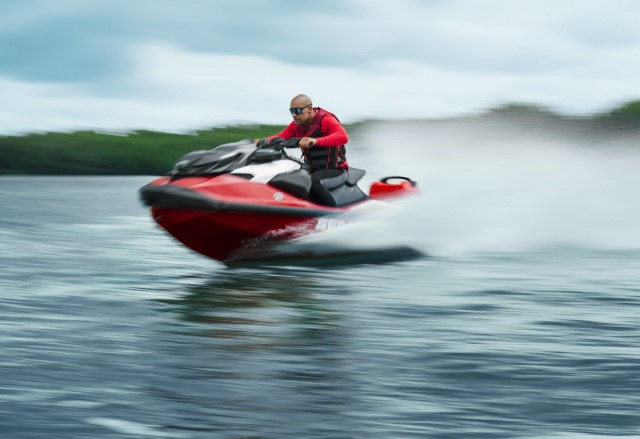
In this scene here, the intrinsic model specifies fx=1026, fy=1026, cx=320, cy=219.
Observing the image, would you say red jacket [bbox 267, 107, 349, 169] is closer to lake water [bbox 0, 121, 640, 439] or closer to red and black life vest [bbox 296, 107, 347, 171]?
red and black life vest [bbox 296, 107, 347, 171]

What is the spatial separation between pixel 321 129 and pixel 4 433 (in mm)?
5677

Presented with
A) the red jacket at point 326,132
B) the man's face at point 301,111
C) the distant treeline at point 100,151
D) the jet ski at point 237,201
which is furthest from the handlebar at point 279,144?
the distant treeline at point 100,151

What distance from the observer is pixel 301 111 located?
9234 mm

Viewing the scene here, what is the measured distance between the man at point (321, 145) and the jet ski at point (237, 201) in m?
0.11

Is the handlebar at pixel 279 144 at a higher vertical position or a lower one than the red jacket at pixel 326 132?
lower

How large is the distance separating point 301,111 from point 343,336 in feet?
11.6

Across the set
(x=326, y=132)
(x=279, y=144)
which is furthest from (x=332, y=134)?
(x=279, y=144)

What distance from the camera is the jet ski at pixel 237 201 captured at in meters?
8.21

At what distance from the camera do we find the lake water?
432 centimetres

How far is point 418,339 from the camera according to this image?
596cm

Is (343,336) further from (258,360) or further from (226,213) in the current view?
(226,213)

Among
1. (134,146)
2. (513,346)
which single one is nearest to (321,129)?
(513,346)

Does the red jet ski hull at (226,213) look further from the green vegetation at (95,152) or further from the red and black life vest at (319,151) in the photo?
the green vegetation at (95,152)

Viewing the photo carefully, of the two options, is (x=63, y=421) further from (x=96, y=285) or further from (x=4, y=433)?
(x=96, y=285)
